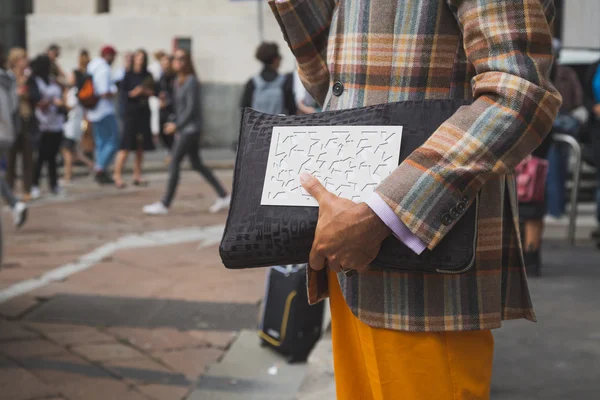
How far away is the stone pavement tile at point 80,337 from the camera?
4.49 meters

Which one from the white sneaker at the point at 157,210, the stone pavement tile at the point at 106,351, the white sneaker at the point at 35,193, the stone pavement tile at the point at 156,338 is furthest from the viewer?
the white sneaker at the point at 35,193

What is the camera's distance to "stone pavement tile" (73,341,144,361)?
4262 millimetres

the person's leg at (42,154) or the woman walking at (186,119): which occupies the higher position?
the woman walking at (186,119)

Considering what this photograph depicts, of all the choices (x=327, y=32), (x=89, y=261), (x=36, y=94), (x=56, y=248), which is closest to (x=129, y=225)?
(x=56, y=248)

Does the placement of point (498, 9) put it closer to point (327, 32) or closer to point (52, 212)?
point (327, 32)

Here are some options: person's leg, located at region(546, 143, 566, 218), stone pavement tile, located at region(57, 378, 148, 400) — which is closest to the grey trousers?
person's leg, located at region(546, 143, 566, 218)

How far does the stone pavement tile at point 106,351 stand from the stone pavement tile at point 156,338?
0.08 m

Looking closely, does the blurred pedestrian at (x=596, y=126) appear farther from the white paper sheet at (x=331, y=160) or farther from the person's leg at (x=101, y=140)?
the person's leg at (x=101, y=140)

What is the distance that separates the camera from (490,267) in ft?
5.12

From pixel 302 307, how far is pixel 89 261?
2.93m

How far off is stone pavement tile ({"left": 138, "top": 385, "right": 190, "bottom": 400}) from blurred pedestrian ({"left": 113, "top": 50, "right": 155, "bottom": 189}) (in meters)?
8.31

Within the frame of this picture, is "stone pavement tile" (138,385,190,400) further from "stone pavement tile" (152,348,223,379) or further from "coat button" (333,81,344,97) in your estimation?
"coat button" (333,81,344,97)

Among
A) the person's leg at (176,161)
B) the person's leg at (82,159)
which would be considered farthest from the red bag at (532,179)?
the person's leg at (82,159)

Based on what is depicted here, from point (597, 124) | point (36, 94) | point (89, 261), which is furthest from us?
point (36, 94)
